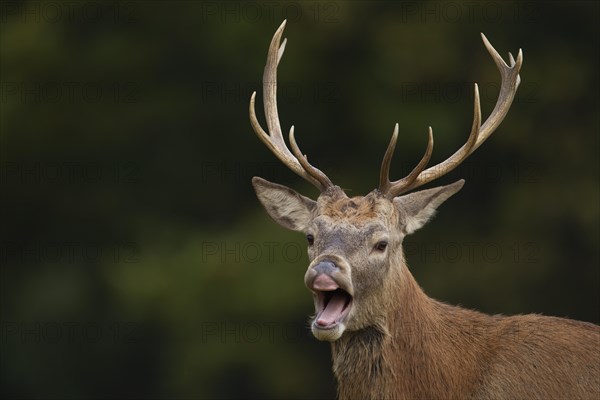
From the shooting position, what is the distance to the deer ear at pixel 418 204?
7.99 meters

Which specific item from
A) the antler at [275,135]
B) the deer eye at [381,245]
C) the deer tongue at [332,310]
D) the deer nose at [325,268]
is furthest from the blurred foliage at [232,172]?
the deer nose at [325,268]

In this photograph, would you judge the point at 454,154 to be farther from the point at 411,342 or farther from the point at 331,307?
the point at 331,307

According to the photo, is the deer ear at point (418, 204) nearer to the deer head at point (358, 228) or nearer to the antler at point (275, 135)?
the deer head at point (358, 228)

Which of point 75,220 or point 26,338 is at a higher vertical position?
point 75,220

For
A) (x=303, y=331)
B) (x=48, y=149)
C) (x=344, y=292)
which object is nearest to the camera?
(x=344, y=292)

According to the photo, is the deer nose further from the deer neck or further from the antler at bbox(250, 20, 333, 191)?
the antler at bbox(250, 20, 333, 191)

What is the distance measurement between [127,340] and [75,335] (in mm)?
747

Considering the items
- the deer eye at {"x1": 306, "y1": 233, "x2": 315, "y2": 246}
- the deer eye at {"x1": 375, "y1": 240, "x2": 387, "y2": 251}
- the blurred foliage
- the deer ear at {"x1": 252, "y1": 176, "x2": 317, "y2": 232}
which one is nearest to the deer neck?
the deer eye at {"x1": 375, "y1": 240, "x2": 387, "y2": 251}

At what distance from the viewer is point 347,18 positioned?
18266mm

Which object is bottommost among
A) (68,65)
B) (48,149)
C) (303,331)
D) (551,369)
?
(551,369)

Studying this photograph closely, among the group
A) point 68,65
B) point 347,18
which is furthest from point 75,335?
point 347,18

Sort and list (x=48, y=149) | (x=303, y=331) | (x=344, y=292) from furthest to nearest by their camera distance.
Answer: (x=48, y=149), (x=303, y=331), (x=344, y=292)

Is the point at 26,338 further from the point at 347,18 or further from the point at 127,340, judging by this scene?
the point at 347,18

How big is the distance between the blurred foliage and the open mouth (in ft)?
31.7
